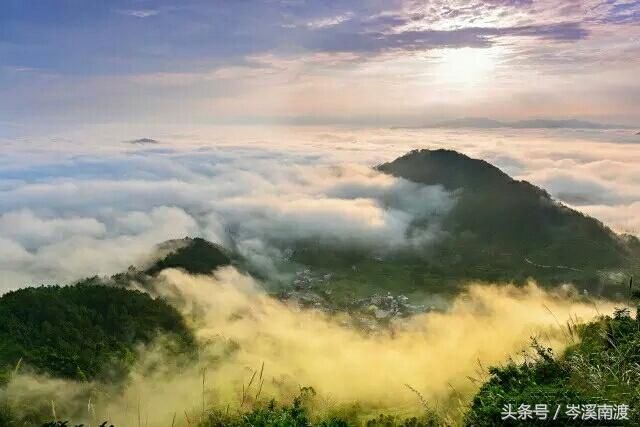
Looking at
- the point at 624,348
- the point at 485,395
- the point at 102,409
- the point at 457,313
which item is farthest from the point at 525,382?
the point at 457,313

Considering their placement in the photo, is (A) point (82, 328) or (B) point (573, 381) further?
(A) point (82, 328)

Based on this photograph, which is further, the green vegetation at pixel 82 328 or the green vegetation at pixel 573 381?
the green vegetation at pixel 82 328

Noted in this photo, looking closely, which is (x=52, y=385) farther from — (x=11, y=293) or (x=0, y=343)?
(x=11, y=293)

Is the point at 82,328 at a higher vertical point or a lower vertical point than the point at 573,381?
lower

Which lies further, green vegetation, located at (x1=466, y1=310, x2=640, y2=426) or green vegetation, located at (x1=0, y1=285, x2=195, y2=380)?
green vegetation, located at (x1=0, y1=285, x2=195, y2=380)

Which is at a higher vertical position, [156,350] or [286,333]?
[156,350]
